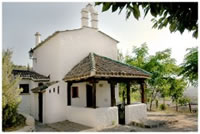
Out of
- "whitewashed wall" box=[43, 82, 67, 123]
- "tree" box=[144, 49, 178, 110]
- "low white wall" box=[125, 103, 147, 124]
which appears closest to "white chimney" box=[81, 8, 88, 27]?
"whitewashed wall" box=[43, 82, 67, 123]

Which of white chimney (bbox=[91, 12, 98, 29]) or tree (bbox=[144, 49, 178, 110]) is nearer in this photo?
white chimney (bbox=[91, 12, 98, 29])

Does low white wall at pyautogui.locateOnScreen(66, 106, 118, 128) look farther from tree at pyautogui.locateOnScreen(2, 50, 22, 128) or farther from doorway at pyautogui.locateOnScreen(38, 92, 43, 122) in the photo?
tree at pyautogui.locateOnScreen(2, 50, 22, 128)

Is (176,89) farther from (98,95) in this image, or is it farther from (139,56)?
(98,95)

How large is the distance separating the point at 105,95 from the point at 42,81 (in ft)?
13.7

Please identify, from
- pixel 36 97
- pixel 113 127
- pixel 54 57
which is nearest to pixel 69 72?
pixel 54 57

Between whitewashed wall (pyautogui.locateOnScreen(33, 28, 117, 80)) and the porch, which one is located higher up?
whitewashed wall (pyautogui.locateOnScreen(33, 28, 117, 80))

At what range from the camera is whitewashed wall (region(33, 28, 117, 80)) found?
11.8m

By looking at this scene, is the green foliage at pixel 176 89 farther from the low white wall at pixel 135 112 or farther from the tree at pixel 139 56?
the low white wall at pixel 135 112

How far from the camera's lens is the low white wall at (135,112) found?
10643 mm

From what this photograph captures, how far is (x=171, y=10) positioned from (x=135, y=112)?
8.87 meters

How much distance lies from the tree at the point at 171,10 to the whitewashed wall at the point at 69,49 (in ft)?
30.0

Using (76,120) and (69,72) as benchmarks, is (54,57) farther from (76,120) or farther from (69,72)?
(76,120)

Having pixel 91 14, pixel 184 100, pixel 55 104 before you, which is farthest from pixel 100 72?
pixel 184 100

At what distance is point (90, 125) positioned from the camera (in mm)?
9555
